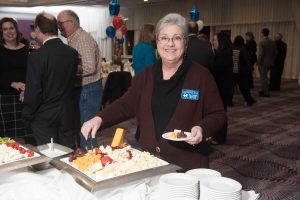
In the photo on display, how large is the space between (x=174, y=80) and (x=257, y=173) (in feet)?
6.57

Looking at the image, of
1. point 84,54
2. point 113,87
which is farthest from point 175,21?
point 113,87

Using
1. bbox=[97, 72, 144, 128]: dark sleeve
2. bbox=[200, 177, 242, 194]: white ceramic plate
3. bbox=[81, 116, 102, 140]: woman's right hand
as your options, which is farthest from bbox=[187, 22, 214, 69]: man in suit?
bbox=[200, 177, 242, 194]: white ceramic plate

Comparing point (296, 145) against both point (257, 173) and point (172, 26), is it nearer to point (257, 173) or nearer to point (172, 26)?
point (257, 173)

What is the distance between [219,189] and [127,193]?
284mm

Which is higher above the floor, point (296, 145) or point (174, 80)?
point (174, 80)

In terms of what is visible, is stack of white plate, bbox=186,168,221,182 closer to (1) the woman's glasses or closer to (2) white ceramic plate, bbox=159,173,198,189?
(2) white ceramic plate, bbox=159,173,198,189

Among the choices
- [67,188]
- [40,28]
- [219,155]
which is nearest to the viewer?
[67,188]

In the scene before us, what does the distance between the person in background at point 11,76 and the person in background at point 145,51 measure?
1.14 meters

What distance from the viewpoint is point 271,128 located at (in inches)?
191

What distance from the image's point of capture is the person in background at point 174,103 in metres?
1.44

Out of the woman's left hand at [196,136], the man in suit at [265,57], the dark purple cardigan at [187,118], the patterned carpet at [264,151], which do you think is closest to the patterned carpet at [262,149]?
the patterned carpet at [264,151]

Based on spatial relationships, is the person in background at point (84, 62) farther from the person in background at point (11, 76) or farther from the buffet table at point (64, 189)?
the buffet table at point (64, 189)

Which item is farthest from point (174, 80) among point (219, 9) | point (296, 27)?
point (219, 9)

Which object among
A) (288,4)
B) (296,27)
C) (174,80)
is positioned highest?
(288,4)
